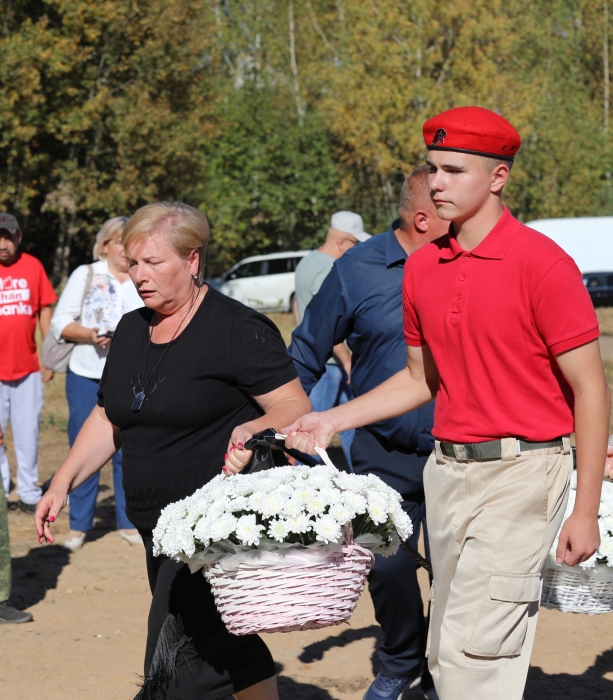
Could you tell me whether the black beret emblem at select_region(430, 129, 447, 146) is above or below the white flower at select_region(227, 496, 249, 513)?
above

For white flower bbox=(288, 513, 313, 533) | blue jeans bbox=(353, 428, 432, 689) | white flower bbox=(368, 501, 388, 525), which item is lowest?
blue jeans bbox=(353, 428, 432, 689)

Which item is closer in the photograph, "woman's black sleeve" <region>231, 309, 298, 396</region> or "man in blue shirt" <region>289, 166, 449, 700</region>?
"woman's black sleeve" <region>231, 309, 298, 396</region>

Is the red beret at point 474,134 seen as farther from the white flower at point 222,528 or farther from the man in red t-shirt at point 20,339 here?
the man in red t-shirt at point 20,339

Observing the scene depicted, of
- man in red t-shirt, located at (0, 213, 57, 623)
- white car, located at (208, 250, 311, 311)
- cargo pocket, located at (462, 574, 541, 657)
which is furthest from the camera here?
white car, located at (208, 250, 311, 311)

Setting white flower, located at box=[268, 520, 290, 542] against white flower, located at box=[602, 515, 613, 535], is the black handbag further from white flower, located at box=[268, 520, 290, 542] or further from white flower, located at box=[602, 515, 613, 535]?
white flower, located at box=[602, 515, 613, 535]

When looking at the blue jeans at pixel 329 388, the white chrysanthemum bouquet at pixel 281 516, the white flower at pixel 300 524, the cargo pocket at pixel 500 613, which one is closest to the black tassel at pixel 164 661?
the white chrysanthemum bouquet at pixel 281 516

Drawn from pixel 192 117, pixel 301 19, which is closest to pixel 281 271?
pixel 192 117

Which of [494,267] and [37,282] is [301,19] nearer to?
[37,282]

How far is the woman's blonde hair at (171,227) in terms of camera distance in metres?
3.56

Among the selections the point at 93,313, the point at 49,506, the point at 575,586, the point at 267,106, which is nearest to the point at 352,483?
the point at 575,586

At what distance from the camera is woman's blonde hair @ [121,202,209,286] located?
3.56 metres

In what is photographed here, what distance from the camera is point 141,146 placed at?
97.2ft

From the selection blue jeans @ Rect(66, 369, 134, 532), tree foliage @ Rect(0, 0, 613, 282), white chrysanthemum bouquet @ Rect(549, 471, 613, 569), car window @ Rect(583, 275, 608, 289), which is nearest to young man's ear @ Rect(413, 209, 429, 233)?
white chrysanthemum bouquet @ Rect(549, 471, 613, 569)

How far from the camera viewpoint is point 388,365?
4.50 m
